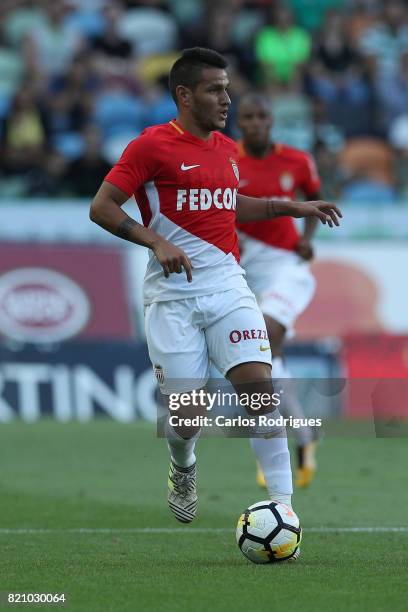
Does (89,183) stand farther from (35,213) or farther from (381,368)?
(381,368)

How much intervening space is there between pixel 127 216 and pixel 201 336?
75 centimetres

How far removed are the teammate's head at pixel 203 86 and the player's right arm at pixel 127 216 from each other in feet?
1.30

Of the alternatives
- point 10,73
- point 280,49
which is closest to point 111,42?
point 10,73

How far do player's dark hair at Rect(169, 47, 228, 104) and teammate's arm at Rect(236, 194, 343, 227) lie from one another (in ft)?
2.45

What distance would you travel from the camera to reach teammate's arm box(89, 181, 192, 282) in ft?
22.1

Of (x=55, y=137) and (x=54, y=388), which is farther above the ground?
(x=55, y=137)

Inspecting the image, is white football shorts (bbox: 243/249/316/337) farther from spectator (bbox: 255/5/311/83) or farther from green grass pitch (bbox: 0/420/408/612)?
spectator (bbox: 255/5/311/83)

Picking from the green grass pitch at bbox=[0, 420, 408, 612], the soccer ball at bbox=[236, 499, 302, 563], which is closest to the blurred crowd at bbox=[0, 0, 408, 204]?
the green grass pitch at bbox=[0, 420, 408, 612]

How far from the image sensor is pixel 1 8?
2055 centimetres

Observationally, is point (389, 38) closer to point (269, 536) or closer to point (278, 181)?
point (278, 181)

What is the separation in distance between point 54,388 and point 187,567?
9.16m

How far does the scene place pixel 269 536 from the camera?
658 centimetres

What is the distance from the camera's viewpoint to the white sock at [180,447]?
7.32 meters

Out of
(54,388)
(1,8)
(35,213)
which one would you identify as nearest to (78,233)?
(35,213)
